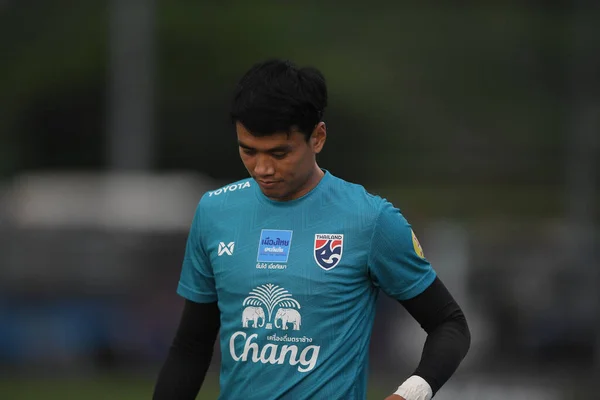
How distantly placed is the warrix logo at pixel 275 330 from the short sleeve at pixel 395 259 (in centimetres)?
31

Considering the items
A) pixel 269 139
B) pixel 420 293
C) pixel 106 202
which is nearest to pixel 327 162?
pixel 106 202

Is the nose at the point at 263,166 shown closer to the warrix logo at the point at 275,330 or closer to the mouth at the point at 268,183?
the mouth at the point at 268,183

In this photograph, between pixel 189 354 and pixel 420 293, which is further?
pixel 189 354

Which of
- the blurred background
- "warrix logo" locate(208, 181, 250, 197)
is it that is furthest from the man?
the blurred background

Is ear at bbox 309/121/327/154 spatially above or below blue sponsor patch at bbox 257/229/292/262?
above

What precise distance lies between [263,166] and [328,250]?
0.37 metres

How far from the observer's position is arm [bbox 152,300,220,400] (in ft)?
15.1

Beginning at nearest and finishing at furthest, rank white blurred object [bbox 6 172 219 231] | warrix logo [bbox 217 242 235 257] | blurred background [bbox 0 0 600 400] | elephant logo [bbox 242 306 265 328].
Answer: elephant logo [bbox 242 306 265 328] → warrix logo [bbox 217 242 235 257] → blurred background [bbox 0 0 600 400] → white blurred object [bbox 6 172 219 231]

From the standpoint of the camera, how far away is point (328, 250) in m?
4.34

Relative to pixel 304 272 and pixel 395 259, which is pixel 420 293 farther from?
pixel 304 272

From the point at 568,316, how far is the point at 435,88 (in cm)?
2984

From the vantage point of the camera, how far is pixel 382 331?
56.5 ft

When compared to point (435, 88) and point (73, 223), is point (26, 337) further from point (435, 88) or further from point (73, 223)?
point (435, 88)

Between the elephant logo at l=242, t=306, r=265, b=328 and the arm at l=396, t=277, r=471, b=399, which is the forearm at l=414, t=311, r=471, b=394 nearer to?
the arm at l=396, t=277, r=471, b=399
